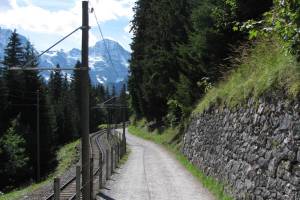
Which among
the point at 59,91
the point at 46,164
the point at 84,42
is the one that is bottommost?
the point at 46,164

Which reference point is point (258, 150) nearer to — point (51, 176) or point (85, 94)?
point (85, 94)

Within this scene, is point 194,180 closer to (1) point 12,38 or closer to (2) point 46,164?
(2) point 46,164

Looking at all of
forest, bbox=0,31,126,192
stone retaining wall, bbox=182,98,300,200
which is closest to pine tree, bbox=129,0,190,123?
forest, bbox=0,31,126,192

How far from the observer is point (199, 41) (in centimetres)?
2595

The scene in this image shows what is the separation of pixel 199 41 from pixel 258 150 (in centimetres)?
1383

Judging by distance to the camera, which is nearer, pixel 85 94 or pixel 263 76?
pixel 263 76

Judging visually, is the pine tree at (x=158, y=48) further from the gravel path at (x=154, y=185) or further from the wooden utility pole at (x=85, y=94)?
the wooden utility pole at (x=85, y=94)

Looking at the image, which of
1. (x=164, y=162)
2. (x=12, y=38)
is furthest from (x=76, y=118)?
(x=164, y=162)

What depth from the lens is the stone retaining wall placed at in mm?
10516

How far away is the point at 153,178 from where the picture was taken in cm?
2200

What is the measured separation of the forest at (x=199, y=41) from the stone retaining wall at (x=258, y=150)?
2.51 feet

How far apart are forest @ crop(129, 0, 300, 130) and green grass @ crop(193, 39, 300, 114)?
116mm

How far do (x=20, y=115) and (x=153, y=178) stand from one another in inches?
1957

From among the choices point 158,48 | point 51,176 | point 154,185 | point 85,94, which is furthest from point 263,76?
point 158,48
